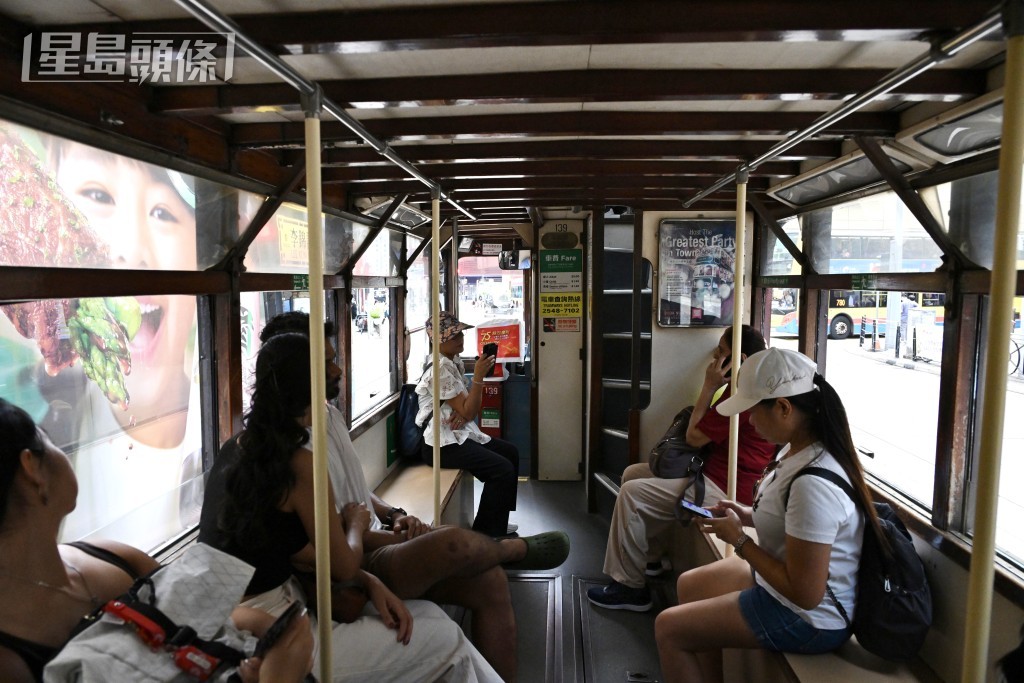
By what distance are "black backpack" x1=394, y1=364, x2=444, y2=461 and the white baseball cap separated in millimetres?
3280

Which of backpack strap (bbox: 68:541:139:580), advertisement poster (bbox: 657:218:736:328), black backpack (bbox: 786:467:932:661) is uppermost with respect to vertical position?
advertisement poster (bbox: 657:218:736:328)

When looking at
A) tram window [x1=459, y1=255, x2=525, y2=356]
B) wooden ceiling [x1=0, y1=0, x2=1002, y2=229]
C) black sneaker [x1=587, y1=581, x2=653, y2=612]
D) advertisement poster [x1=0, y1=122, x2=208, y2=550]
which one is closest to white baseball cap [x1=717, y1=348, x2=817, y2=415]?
wooden ceiling [x1=0, y1=0, x2=1002, y2=229]

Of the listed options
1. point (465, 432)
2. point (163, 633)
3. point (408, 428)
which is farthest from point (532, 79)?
point (408, 428)

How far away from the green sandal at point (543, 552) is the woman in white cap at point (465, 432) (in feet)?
5.83

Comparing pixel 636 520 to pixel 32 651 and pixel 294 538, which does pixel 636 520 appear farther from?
pixel 32 651

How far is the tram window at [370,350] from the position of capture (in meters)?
4.86

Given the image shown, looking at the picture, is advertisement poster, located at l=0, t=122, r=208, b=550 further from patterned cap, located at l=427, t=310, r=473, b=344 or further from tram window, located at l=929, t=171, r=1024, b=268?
tram window, located at l=929, t=171, r=1024, b=268

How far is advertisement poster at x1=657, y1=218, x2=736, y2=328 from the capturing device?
17.2 ft

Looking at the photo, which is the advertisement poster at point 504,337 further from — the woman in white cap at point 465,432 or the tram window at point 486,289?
the tram window at point 486,289

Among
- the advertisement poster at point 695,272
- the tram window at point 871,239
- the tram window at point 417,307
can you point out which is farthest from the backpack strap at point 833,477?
the tram window at point 417,307

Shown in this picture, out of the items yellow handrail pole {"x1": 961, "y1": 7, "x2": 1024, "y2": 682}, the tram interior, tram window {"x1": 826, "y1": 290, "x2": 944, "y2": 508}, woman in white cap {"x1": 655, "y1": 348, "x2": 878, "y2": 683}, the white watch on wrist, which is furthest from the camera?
tram window {"x1": 826, "y1": 290, "x2": 944, "y2": 508}

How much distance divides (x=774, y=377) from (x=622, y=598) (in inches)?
93.3

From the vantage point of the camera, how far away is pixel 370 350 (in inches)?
211

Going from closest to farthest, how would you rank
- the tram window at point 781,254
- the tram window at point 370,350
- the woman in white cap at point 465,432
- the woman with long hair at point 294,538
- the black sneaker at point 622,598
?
the woman with long hair at point 294,538, the black sneaker at point 622,598, the tram window at point 781,254, the woman in white cap at point 465,432, the tram window at point 370,350
